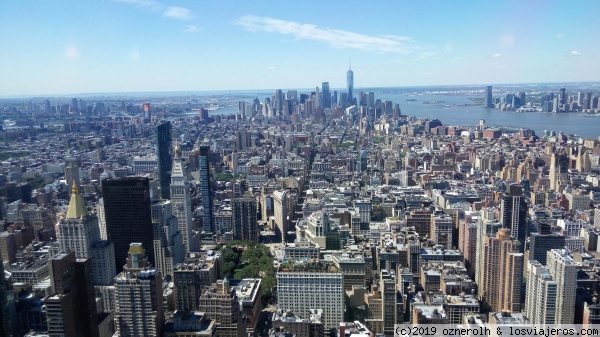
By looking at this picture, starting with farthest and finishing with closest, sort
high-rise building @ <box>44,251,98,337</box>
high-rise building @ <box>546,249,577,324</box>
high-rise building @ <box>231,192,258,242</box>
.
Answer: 1. high-rise building @ <box>231,192,258,242</box>
2. high-rise building @ <box>546,249,577,324</box>
3. high-rise building @ <box>44,251,98,337</box>

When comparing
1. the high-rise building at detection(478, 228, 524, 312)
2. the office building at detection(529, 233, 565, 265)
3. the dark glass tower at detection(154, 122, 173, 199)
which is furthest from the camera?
the dark glass tower at detection(154, 122, 173, 199)

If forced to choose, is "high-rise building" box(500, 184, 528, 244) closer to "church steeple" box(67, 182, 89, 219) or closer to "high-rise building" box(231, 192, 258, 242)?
"high-rise building" box(231, 192, 258, 242)

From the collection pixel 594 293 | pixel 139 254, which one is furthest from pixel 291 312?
pixel 594 293

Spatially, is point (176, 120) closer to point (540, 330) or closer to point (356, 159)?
point (356, 159)

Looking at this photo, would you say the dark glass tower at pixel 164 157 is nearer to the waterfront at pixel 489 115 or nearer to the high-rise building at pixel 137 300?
the high-rise building at pixel 137 300

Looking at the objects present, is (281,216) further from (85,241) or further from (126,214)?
(85,241)

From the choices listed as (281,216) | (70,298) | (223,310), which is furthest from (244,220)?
(70,298)

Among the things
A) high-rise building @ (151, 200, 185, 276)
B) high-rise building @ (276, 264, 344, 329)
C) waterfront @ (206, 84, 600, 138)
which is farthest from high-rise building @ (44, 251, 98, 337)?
waterfront @ (206, 84, 600, 138)

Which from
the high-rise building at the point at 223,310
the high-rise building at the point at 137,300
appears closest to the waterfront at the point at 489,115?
the high-rise building at the point at 223,310
